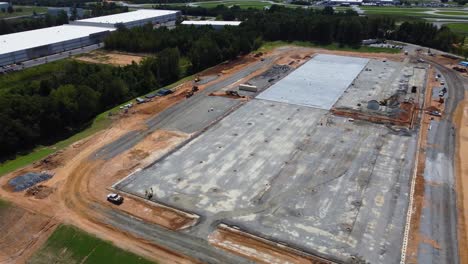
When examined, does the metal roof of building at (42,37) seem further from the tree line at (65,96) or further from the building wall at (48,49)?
the tree line at (65,96)

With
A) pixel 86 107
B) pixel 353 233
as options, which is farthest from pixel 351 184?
pixel 86 107

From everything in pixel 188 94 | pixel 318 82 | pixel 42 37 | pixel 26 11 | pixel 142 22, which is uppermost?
pixel 26 11

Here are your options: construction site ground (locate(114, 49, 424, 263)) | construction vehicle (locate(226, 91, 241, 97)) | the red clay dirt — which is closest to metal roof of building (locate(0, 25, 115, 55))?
construction vehicle (locate(226, 91, 241, 97))

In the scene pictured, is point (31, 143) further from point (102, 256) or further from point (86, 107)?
point (102, 256)

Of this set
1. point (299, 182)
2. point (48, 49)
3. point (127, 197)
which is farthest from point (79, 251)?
point (48, 49)

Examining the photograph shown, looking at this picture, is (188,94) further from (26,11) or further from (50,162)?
(26,11)

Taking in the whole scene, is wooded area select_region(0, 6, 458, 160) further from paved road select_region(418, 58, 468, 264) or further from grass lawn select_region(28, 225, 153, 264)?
→ paved road select_region(418, 58, 468, 264)
